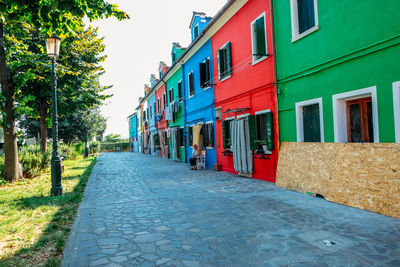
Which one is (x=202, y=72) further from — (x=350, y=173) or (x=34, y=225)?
(x=34, y=225)

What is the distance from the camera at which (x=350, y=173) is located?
19.1 ft

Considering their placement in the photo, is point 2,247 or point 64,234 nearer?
point 2,247

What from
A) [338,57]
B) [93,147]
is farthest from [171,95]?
[93,147]

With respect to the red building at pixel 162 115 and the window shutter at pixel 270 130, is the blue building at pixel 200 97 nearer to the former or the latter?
the window shutter at pixel 270 130

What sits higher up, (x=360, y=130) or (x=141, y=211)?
(x=360, y=130)

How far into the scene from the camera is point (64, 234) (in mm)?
4730

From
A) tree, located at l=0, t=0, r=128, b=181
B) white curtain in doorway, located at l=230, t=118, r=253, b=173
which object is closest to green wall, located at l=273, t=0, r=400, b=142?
white curtain in doorway, located at l=230, t=118, r=253, b=173

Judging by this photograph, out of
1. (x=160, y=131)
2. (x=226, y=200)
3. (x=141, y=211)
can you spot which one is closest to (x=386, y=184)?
(x=226, y=200)

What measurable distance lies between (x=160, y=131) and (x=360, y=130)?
22.3 m

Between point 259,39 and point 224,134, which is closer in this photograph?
point 259,39

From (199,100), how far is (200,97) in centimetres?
23

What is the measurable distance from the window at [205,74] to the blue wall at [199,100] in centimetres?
24

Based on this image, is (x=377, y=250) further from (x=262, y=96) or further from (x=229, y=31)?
(x=229, y=31)

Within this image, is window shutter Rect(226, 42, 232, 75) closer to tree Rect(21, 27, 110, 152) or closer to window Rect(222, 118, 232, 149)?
window Rect(222, 118, 232, 149)
